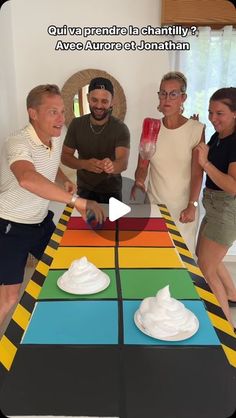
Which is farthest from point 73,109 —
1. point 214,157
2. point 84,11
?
point 214,157

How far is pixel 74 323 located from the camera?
3.03 ft

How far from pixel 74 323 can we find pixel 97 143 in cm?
137

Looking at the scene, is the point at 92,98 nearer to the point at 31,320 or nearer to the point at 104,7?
the point at 104,7

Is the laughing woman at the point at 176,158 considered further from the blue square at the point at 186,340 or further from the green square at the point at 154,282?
the blue square at the point at 186,340

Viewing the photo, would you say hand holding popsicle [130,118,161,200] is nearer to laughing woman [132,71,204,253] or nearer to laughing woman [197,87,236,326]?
laughing woman [132,71,204,253]

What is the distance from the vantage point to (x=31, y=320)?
935 mm

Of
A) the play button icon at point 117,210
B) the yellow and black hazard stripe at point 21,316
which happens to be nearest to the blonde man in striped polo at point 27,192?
the play button icon at point 117,210

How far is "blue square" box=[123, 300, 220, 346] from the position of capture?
2.78 feet

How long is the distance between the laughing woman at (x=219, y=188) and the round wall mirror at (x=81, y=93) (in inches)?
40.6

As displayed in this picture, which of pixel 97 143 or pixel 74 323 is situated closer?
pixel 74 323

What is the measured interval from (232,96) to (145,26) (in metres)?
1.27

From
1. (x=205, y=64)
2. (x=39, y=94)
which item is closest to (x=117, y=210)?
(x=39, y=94)

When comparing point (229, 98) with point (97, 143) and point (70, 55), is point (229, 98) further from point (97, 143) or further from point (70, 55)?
point (70, 55)

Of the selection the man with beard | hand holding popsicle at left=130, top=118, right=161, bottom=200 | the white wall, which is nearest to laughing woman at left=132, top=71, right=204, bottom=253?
hand holding popsicle at left=130, top=118, right=161, bottom=200
